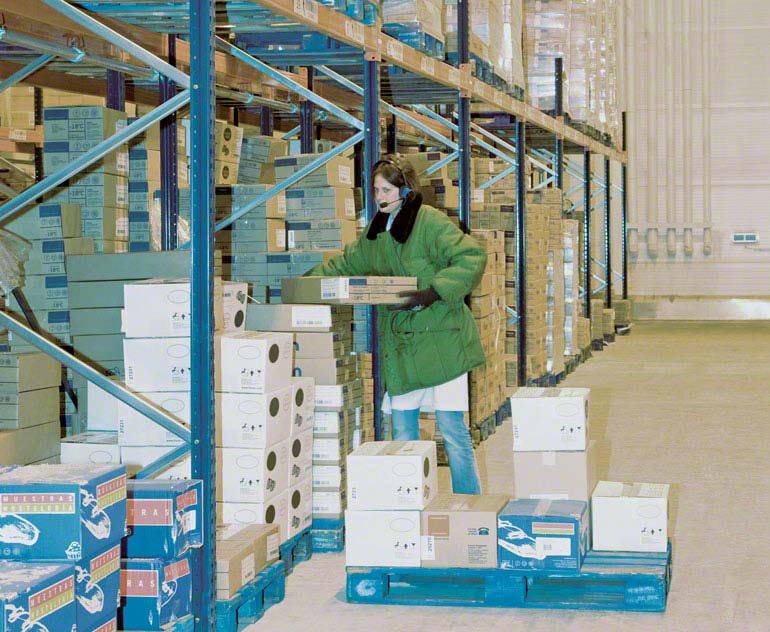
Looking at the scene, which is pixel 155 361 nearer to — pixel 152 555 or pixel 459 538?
pixel 152 555

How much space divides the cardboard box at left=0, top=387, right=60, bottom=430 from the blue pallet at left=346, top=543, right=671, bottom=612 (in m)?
1.57

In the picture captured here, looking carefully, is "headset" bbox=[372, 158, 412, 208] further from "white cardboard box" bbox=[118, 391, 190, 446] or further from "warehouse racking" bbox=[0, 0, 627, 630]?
"white cardboard box" bbox=[118, 391, 190, 446]

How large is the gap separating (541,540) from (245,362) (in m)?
1.42

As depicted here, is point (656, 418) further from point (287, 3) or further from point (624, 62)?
point (624, 62)

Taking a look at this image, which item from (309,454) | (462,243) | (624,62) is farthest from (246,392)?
(624,62)

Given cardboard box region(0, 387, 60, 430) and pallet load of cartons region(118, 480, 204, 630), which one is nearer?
pallet load of cartons region(118, 480, 204, 630)

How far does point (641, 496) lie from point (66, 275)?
115 inches

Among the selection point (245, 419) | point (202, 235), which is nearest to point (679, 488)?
point (245, 419)

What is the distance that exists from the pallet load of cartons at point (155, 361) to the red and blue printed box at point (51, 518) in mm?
1303

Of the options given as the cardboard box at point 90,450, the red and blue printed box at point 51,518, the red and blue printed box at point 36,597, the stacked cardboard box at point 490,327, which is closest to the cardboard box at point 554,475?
the cardboard box at point 90,450

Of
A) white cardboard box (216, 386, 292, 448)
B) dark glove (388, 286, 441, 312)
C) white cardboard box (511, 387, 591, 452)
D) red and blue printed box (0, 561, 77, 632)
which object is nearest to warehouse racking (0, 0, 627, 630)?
white cardboard box (216, 386, 292, 448)

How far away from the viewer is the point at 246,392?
5.16m

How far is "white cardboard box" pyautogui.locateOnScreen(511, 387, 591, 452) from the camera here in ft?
18.2

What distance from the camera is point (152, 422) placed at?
504cm
